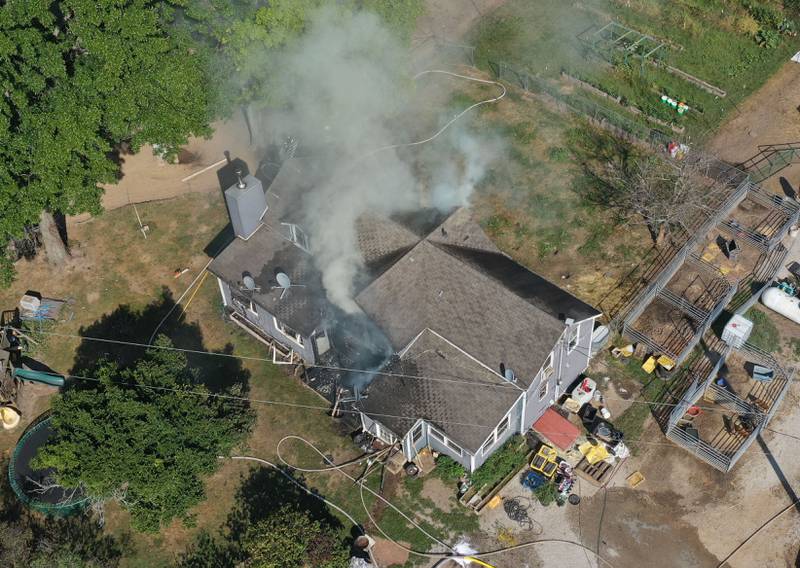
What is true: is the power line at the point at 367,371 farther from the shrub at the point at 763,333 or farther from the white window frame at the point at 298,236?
the white window frame at the point at 298,236

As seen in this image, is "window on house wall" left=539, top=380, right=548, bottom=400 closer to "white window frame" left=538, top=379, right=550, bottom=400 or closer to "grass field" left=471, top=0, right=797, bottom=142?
"white window frame" left=538, top=379, right=550, bottom=400

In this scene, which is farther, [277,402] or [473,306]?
[277,402]

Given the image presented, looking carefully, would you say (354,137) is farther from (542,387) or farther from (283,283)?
(542,387)

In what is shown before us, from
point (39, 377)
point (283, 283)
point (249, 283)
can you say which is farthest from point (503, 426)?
point (39, 377)

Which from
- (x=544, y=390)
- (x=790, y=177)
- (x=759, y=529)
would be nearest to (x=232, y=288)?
(x=544, y=390)

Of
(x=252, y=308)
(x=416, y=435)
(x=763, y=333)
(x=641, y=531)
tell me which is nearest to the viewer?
(x=641, y=531)

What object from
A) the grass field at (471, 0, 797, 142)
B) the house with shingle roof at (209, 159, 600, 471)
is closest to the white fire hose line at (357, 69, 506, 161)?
the grass field at (471, 0, 797, 142)

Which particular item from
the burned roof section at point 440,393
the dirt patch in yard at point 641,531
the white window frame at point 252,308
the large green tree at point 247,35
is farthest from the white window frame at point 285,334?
the dirt patch in yard at point 641,531
